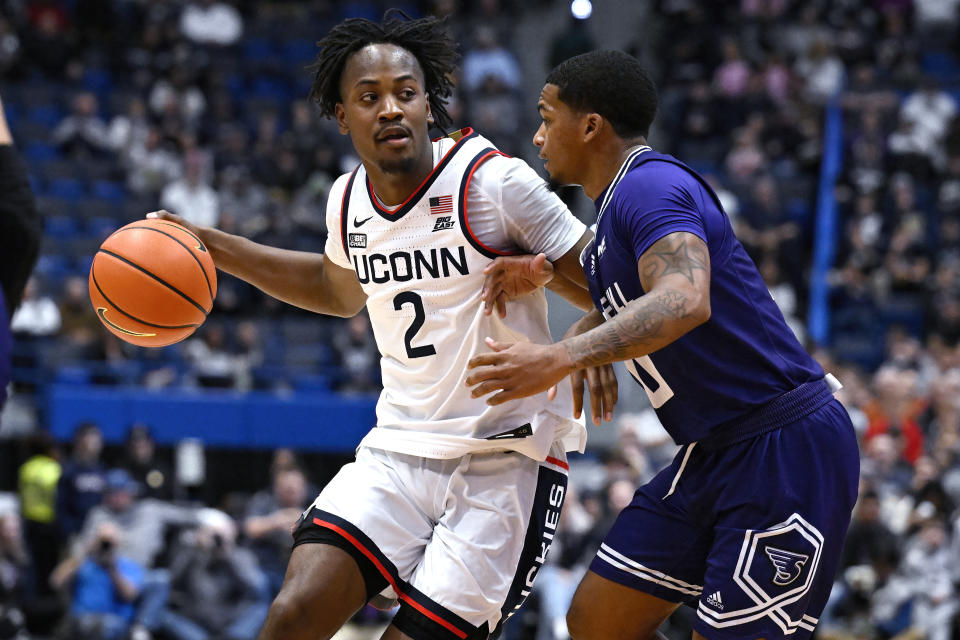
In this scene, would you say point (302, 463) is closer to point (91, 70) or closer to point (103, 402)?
point (103, 402)

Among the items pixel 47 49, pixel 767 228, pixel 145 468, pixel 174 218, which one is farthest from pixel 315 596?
pixel 47 49

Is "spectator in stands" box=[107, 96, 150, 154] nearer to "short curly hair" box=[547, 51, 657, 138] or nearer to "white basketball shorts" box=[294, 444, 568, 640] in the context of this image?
"white basketball shorts" box=[294, 444, 568, 640]

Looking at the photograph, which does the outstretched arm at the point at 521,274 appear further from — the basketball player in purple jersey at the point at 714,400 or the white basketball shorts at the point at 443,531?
the white basketball shorts at the point at 443,531

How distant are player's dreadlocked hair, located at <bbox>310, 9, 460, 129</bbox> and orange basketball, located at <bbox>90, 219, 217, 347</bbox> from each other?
31.1 inches

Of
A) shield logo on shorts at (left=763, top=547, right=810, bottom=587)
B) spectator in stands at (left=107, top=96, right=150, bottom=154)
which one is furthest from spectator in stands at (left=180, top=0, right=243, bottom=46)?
shield logo on shorts at (left=763, top=547, right=810, bottom=587)

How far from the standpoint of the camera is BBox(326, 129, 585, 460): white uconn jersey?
453 centimetres

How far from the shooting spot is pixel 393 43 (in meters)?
4.73

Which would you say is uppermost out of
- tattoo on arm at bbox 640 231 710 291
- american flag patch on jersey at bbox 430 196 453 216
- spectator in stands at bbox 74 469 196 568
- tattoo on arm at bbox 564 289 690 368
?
american flag patch on jersey at bbox 430 196 453 216

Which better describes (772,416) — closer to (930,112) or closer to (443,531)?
(443,531)

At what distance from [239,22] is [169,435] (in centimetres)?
741

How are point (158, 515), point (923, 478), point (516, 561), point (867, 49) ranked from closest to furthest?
point (516, 561) → point (923, 478) → point (158, 515) → point (867, 49)

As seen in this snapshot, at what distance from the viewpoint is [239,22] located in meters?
17.7

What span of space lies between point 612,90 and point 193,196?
11.3 metres

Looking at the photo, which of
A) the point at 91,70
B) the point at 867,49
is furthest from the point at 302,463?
the point at 867,49
